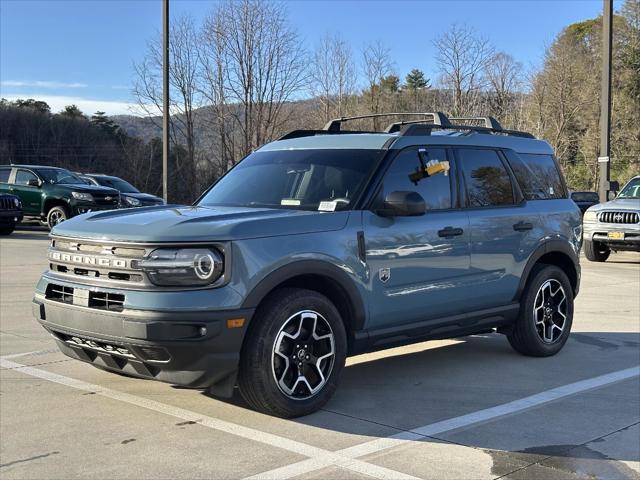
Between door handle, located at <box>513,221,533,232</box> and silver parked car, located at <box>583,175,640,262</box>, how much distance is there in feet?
31.3

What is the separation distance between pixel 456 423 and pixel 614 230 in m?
11.9

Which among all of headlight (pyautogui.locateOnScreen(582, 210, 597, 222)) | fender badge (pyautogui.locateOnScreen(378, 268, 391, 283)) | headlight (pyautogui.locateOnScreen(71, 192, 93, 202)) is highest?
headlight (pyautogui.locateOnScreen(71, 192, 93, 202))

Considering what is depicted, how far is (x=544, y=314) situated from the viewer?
7.00 metres

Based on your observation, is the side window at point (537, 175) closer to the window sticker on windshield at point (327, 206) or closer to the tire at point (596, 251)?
the window sticker on windshield at point (327, 206)

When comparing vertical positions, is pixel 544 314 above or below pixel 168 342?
below

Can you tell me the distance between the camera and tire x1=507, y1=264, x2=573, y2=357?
6789 mm

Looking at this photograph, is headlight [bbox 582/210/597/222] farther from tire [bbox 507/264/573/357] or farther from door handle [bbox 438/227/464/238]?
door handle [bbox 438/227/464/238]

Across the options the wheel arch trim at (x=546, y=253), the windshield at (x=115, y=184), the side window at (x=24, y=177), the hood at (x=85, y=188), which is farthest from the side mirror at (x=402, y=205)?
the windshield at (x=115, y=184)

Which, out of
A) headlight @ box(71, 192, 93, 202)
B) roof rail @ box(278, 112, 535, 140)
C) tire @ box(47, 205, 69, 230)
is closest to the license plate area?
roof rail @ box(278, 112, 535, 140)

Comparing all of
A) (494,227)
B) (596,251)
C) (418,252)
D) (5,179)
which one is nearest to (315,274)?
(418,252)

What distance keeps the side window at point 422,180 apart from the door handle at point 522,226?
81 centimetres

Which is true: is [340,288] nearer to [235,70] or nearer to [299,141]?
[299,141]

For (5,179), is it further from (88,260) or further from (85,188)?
(88,260)

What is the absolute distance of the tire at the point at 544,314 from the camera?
22.3ft
